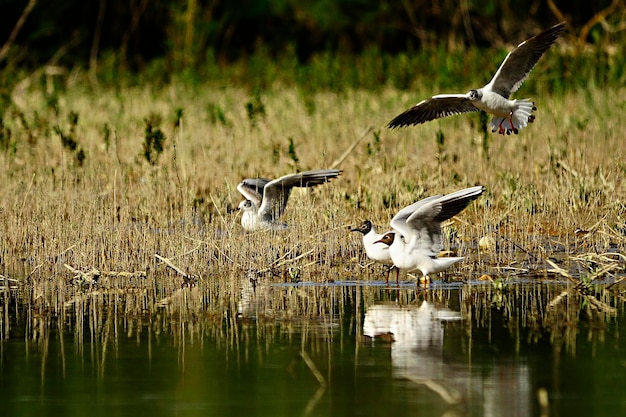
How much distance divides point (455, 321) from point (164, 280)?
218 cm

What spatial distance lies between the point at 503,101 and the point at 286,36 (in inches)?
936

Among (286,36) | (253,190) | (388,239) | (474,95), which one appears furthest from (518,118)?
(286,36)

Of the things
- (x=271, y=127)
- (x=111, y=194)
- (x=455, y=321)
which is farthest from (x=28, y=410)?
(x=271, y=127)

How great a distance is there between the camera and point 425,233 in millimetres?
7973

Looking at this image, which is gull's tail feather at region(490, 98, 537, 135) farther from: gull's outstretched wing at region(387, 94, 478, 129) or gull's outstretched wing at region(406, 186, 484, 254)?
gull's outstretched wing at region(406, 186, 484, 254)

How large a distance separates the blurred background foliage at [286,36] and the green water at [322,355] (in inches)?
462

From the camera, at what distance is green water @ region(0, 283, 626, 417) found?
5.00m

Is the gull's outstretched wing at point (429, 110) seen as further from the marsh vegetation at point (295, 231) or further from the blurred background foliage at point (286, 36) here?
the blurred background foliage at point (286, 36)

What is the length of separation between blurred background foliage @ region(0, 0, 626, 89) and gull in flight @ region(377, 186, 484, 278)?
10856mm

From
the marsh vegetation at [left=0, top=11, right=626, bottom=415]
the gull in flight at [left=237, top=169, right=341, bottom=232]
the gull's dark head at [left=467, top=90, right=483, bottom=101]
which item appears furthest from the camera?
the gull's dark head at [left=467, top=90, right=483, bottom=101]

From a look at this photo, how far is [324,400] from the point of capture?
199 inches

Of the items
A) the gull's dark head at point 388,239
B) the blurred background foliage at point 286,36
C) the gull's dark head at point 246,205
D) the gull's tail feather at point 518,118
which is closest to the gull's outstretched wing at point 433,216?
the gull's dark head at point 388,239

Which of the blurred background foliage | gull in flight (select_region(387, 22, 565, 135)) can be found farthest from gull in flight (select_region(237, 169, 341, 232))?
the blurred background foliage

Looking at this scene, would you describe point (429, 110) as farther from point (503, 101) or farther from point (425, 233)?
point (425, 233)
